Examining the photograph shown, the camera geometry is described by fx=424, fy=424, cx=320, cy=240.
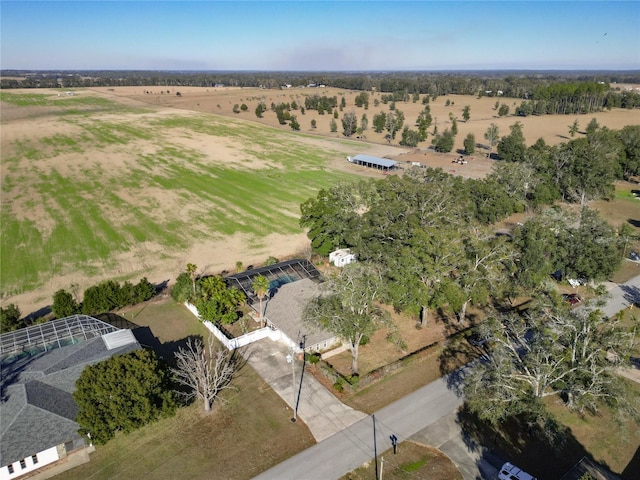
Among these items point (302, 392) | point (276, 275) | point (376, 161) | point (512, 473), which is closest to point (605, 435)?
point (512, 473)

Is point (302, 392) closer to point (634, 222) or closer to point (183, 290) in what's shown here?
point (183, 290)

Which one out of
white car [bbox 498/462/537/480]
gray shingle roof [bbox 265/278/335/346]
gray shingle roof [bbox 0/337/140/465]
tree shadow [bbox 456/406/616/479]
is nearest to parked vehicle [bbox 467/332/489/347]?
tree shadow [bbox 456/406/616/479]

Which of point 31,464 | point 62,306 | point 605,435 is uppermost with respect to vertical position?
point 62,306

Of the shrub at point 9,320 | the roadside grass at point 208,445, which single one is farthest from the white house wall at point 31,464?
the shrub at point 9,320

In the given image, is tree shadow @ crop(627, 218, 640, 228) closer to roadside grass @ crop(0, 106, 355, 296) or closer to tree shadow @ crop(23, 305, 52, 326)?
roadside grass @ crop(0, 106, 355, 296)

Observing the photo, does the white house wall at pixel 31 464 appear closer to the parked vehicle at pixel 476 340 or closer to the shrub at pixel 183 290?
the shrub at pixel 183 290

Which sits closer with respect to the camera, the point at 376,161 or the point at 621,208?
the point at 621,208

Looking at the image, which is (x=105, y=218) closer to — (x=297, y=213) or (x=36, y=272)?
(x=36, y=272)
